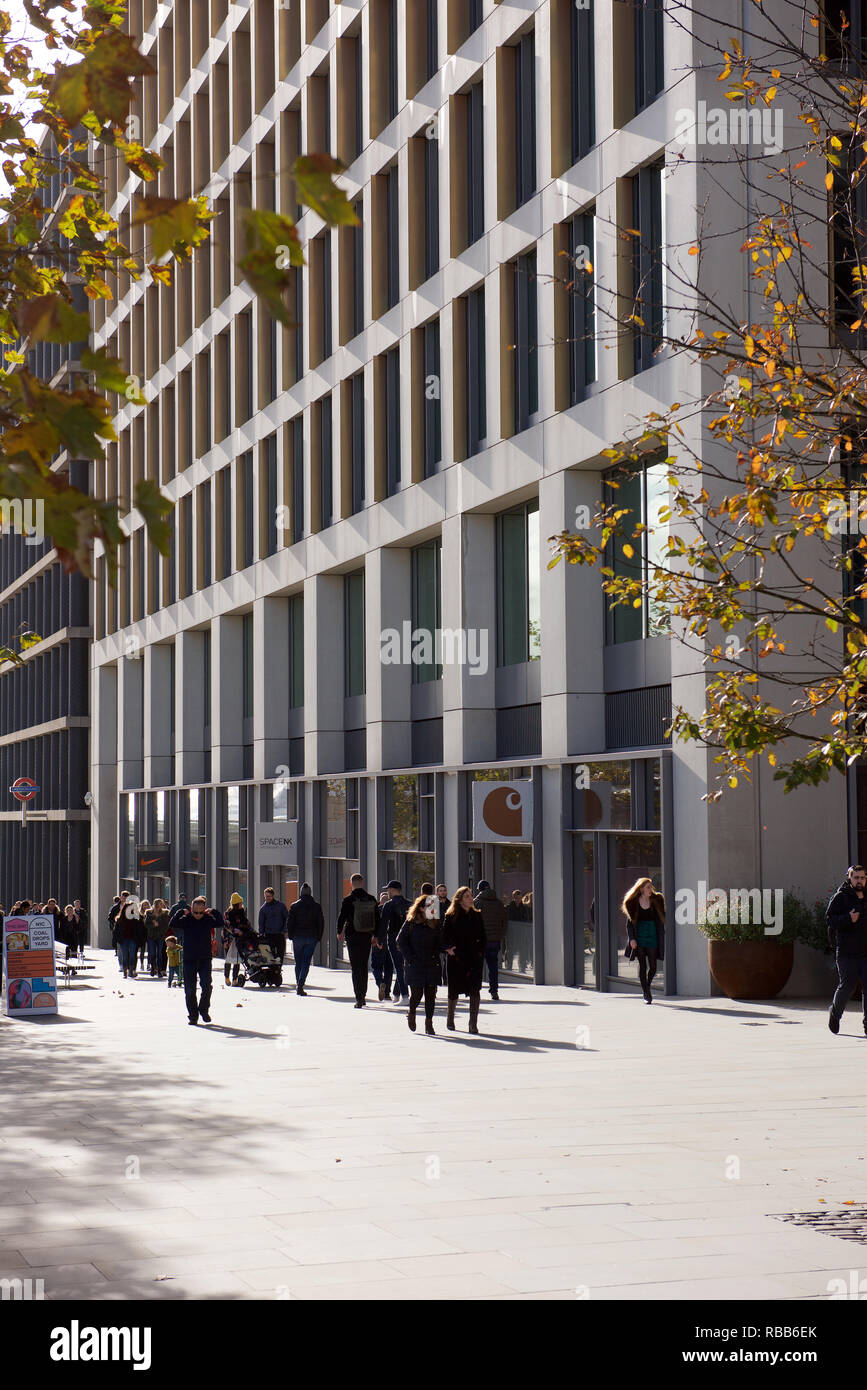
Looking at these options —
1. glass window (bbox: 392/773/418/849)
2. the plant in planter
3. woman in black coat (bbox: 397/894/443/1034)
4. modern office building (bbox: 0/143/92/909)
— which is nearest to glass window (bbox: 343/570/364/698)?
glass window (bbox: 392/773/418/849)

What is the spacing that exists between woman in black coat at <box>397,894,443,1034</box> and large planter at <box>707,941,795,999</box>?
4216 millimetres

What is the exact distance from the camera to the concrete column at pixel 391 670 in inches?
1319

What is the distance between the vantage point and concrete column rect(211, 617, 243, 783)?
45062 mm

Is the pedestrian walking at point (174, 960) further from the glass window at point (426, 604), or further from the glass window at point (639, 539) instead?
the glass window at point (639, 539)

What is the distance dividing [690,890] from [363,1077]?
27.6 feet

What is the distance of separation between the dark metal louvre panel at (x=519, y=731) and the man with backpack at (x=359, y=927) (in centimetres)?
561

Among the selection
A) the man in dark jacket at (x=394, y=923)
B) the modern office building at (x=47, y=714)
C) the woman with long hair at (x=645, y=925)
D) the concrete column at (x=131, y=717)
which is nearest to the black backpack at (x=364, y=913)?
the man in dark jacket at (x=394, y=923)

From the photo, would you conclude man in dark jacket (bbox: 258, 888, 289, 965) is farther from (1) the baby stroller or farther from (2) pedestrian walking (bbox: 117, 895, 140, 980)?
(2) pedestrian walking (bbox: 117, 895, 140, 980)

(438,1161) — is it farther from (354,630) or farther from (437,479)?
(354,630)

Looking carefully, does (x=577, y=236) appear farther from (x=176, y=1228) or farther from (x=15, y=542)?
(x=15, y=542)

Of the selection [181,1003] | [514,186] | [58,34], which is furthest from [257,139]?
[58,34]

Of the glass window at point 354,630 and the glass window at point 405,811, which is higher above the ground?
the glass window at point 354,630

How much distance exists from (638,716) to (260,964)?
8.38m

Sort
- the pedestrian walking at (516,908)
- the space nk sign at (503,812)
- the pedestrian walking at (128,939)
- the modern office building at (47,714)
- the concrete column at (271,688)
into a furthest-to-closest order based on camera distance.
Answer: the modern office building at (47,714) < the concrete column at (271,688) < the pedestrian walking at (128,939) < the pedestrian walking at (516,908) < the space nk sign at (503,812)
